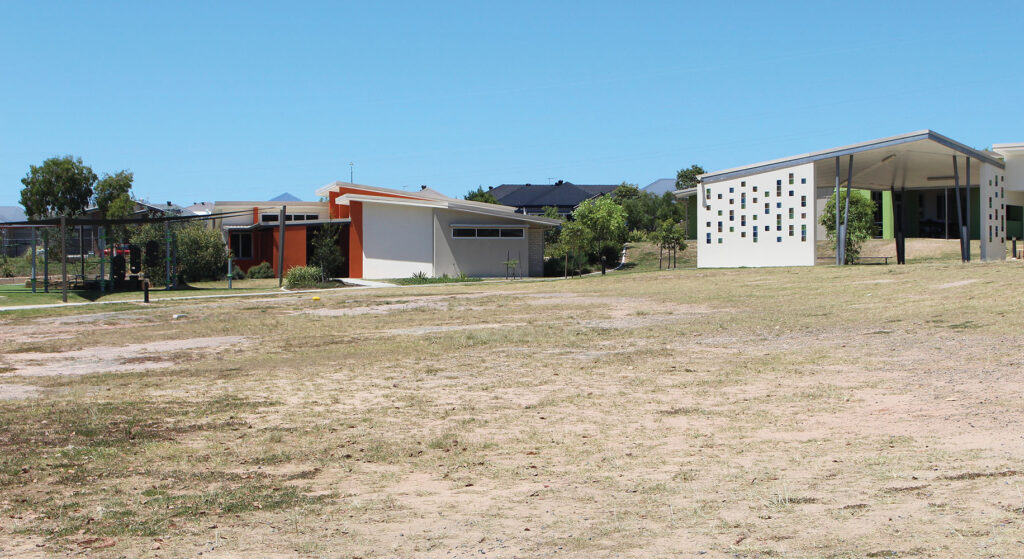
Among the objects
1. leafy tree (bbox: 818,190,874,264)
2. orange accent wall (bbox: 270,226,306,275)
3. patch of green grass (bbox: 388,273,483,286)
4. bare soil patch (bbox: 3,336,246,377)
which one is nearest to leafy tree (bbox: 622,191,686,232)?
leafy tree (bbox: 818,190,874,264)

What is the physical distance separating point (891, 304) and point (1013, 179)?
29550mm

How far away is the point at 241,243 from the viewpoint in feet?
162

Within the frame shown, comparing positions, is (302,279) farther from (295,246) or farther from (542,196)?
(542,196)

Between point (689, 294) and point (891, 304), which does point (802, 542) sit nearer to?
point (891, 304)

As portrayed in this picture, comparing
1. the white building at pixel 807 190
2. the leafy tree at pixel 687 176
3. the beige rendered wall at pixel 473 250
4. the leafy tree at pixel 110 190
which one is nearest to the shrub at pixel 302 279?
the beige rendered wall at pixel 473 250

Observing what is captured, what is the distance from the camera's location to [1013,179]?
43188mm

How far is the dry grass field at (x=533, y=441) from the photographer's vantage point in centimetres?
530

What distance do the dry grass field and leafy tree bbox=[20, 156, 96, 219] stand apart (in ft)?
174

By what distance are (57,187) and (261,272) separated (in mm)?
27019

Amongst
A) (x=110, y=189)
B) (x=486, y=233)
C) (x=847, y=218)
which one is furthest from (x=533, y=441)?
(x=110, y=189)

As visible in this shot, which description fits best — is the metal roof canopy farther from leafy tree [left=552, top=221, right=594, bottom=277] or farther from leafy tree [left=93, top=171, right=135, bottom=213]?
leafy tree [left=93, top=171, right=135, bottom=213]

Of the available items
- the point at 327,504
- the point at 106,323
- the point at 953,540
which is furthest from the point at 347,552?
the point at 106,323

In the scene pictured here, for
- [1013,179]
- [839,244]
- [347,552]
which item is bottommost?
[347,552]

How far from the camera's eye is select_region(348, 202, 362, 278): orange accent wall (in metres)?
44.4
